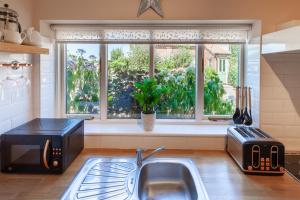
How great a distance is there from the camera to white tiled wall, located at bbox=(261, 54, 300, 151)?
224cm

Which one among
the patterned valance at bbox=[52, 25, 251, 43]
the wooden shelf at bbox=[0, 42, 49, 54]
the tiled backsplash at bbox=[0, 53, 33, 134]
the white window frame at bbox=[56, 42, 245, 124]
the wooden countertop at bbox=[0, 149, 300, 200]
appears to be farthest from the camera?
the white window frame at bbox=[56, 42, 245, 124]

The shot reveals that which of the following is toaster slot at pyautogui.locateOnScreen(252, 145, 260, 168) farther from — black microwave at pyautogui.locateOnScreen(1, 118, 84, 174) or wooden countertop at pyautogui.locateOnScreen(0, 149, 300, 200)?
black microwave at pyautogui.locateOnScreen(1, 118, 84, 174)

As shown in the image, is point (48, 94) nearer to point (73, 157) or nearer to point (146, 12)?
point (73, 157)

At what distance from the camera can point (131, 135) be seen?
2295mm

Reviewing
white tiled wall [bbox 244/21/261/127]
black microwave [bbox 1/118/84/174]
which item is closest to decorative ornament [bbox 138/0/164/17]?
white tiled wall [bbox 244/21/261/127]

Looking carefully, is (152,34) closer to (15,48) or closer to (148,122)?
(148,122)

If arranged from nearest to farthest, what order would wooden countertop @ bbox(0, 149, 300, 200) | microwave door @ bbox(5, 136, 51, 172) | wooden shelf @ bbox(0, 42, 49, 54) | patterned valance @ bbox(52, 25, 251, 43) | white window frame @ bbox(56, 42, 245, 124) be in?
1. wooden shelf @ bbox(0, 42, 49, 54)
2. wooden countertop @ bbox(0, 149, 300, 200)
3. microwave door @ bbox(5, 136, 51, 172)
4. patterned valance @ bbox(52, 25, 251, 43)
5. white window frame @ bbox(56, 42, 245, 124)

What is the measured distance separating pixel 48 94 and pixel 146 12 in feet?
3.11

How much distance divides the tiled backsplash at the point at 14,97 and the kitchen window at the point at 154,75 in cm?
48

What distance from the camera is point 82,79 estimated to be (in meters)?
2.66

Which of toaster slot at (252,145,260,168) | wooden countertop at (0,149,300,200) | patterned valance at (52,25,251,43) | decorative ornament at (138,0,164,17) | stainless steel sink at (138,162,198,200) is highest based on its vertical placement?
decorative ornament at (138,0,164,17)

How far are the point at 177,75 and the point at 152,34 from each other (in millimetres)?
395

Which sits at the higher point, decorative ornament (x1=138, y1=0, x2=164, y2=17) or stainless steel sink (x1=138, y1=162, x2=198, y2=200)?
decorative ornament (x1=138, y1=0, x2=164, y2=17)

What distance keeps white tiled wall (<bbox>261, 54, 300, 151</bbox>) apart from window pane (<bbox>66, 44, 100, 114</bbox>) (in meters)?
1.29
